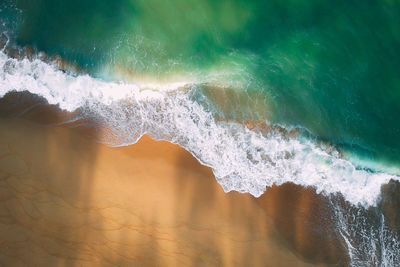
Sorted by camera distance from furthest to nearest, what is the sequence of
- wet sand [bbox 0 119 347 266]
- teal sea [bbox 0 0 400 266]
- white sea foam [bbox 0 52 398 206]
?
teal sea [bbox 0 0 400 266], white sea foam [bbox 0 52 398 206], wet sand [bbox 0 119 347 266]

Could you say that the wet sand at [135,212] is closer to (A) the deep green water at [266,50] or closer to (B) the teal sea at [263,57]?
(B) the teal sea at [263,57]

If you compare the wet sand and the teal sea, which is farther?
the teal sea

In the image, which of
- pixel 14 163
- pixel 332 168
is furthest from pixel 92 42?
pixel 332 168

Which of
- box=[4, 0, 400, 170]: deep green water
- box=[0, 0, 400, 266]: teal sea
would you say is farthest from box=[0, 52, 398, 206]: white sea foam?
box=[4, 0, 400, 170]: deep green water

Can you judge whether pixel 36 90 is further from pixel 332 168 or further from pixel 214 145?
pixel 332 168

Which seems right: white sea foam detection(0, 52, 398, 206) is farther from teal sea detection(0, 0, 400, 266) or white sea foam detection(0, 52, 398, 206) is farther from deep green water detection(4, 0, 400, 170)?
deep green water detection(4, 0, 400, 170)

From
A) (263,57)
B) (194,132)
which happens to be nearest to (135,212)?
(194,132)

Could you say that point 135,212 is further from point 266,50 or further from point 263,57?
point 266,50
